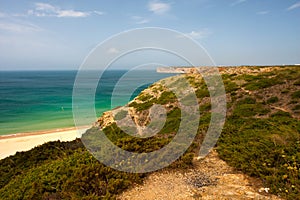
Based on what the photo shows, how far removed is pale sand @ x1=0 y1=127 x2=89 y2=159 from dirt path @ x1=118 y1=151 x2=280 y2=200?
65.1ft

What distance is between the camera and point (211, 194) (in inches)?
215

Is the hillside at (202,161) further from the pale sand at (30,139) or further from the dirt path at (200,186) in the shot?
the pale sand at (30,139)

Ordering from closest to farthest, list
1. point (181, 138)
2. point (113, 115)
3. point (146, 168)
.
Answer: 1. point (146, 168)
2. point (181, 138)
3. point (113, 115)

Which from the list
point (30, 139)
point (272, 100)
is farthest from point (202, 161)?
point (30, 139)

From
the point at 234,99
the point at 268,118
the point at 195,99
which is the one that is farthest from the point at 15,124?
the point at 268,118

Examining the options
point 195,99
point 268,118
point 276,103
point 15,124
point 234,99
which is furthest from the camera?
point 15,124

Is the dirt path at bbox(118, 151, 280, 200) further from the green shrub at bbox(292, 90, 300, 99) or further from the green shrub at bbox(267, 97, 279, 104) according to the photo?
the green shrub at bbox(292, 90, 300, 99)

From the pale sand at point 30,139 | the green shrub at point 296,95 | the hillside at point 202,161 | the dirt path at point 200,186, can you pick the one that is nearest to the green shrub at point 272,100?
the hillside at point 202,161

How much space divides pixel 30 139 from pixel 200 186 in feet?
91.9

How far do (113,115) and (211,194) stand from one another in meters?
16.1

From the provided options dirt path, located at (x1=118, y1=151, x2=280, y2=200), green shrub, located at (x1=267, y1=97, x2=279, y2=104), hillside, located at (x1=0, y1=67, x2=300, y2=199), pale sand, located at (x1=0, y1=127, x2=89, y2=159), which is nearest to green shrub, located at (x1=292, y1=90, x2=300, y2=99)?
hillside, located at (x1=0, y1=67, x2=300, y2=199)

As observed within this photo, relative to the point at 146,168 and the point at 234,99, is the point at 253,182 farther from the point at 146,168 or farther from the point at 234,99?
the point at 234,99

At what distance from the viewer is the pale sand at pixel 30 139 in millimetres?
24453

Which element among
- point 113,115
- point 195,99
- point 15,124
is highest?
point 195,99
